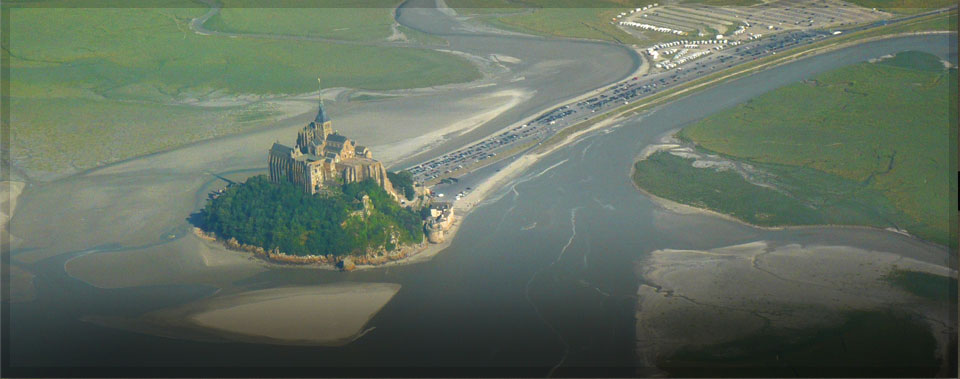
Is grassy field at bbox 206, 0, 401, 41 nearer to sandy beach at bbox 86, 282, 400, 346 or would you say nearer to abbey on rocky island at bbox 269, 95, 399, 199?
abbey on rocky island at bbox 269, 95, 399, 199

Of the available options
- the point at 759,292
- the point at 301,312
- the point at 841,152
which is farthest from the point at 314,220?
the point at 841,152

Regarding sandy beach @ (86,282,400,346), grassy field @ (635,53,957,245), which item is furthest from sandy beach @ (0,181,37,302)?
grassy field @ (635,53,957,245)

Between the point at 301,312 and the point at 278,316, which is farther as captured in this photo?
the point at 301,312

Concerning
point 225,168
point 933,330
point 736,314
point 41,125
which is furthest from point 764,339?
point 41,125

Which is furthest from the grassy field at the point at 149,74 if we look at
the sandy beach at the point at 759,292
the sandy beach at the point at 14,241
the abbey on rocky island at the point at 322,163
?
the sandy beach at the point at 759,292

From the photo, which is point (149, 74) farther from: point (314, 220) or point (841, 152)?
point (841, 152)
